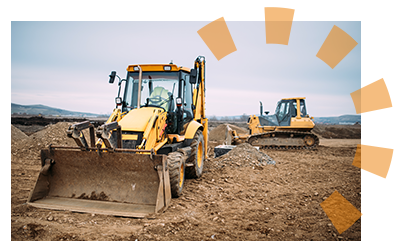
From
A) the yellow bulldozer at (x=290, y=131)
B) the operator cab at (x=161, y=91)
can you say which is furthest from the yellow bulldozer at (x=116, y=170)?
the yellow bulldozer at (x=290, y=131)

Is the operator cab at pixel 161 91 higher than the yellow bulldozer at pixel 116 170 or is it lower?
higher

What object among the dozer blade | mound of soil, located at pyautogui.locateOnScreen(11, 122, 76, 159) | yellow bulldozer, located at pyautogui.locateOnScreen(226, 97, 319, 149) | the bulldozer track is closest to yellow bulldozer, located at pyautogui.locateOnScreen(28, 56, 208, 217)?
the dozer blade

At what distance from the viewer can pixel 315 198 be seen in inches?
208

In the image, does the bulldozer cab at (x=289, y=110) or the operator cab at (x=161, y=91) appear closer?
the operator cab at (x=161, y=91)

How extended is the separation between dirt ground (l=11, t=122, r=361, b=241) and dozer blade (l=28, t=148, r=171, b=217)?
0.95 ft

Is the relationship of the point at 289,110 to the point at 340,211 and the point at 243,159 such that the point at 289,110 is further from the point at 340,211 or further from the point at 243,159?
the point at 340,211

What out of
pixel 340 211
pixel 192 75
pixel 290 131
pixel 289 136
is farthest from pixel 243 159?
pixel 289 136

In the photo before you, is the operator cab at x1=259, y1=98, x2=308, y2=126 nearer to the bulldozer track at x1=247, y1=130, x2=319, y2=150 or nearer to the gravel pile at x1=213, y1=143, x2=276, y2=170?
the bulldozer track at x1=247, y1=130, x2=319, y2=150

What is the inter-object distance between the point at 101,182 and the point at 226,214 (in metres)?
2.22

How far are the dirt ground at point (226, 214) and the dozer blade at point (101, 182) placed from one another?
291 millimetres

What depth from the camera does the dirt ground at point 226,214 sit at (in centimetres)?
338

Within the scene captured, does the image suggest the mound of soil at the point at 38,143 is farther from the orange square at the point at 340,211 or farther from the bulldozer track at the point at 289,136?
the orange square at the point at 340,211

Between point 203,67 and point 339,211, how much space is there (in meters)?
5.37

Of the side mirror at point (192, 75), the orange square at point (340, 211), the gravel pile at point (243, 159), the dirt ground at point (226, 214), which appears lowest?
the orange square at point (340, 211)
